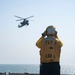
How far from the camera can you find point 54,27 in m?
13.6

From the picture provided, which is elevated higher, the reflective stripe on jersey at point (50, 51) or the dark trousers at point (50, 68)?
the reflective stripe on jersey at point (50, 51)

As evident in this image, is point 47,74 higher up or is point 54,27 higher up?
point 54,27

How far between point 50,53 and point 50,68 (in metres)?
0.55

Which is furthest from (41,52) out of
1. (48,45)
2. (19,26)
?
(19,26)

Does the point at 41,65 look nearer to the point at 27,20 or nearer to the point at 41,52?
the point at 41,52

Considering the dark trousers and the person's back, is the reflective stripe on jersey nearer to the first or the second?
the person's back

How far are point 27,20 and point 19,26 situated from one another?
15.2 ft

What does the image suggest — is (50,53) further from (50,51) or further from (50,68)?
(50,68)

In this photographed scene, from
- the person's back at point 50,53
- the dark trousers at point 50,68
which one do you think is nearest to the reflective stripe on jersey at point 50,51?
the person's back at point 50,53

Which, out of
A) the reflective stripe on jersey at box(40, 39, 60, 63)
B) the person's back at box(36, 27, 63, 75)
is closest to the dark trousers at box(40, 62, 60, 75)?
the person's back at box(36, 27, 63, 75)

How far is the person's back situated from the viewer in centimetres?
1321

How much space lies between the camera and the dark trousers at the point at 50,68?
43.2 ft

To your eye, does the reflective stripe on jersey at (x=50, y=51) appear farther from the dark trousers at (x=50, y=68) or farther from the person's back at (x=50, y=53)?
the dark trousers at (x=50, y=68)

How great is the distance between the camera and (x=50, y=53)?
13.3 meters
